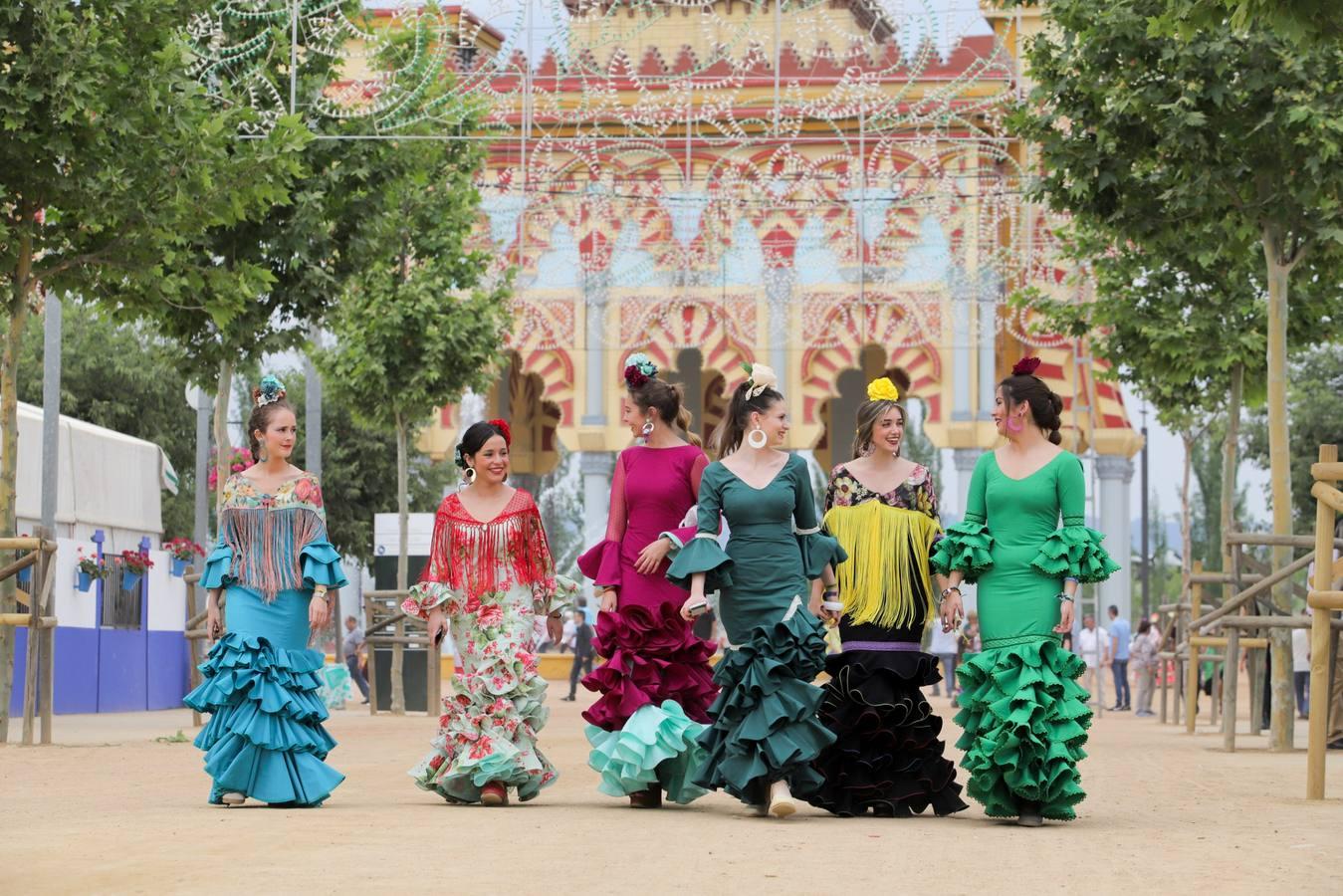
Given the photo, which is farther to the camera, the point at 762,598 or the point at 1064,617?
the point at 762,598

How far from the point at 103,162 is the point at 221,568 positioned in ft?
20.9

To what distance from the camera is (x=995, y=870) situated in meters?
8.26

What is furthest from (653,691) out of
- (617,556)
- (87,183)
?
(87,183)

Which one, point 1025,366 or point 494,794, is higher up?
point 1025,366

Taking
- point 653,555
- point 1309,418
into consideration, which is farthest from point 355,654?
point 653,555

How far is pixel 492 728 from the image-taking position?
11273 millimetres

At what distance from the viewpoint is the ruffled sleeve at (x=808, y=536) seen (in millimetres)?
10727

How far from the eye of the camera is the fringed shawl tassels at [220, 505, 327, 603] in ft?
36.9

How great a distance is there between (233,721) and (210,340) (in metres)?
11.2

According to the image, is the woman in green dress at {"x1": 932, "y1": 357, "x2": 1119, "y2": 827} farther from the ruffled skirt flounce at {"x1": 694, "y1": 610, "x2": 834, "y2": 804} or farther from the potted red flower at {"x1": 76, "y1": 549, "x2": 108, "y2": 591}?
the potted red flower at {"x1": 76, "y1": 549, "x2": 108, "y2": 591}

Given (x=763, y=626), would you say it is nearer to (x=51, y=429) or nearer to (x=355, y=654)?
(x=51, y=429)

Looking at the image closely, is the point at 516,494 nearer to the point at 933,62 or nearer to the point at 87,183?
the point at 87,183

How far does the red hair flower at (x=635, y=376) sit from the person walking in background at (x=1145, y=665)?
23250mm

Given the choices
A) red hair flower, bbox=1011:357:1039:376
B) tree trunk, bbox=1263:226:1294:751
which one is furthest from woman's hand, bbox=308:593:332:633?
tree trunk, bbox=1263:226:1294:751
